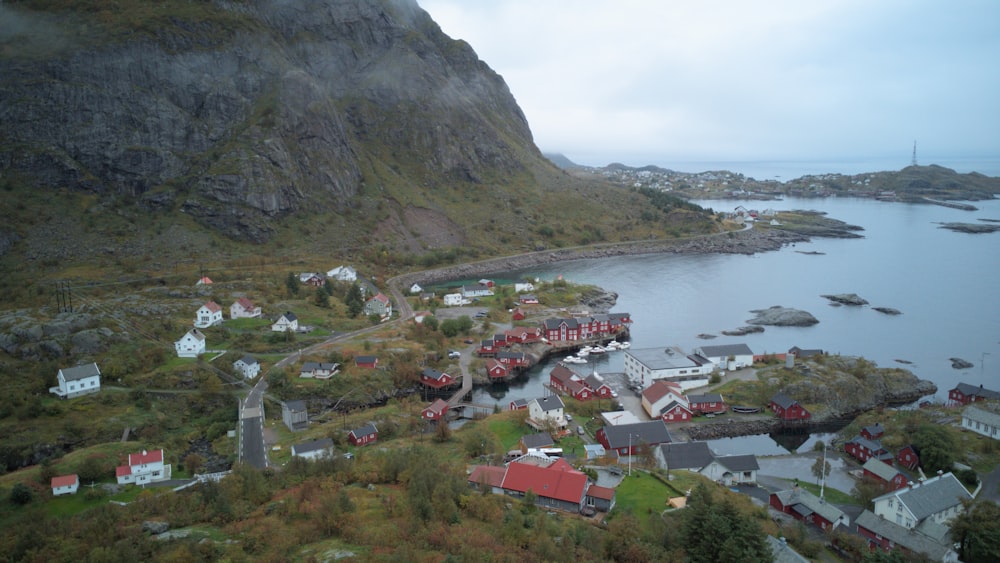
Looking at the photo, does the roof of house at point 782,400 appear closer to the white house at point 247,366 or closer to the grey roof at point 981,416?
the grey roof at point 981,416

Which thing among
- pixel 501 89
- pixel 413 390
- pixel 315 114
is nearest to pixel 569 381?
pixel 413 390

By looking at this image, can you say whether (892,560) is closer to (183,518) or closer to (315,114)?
(183,518)

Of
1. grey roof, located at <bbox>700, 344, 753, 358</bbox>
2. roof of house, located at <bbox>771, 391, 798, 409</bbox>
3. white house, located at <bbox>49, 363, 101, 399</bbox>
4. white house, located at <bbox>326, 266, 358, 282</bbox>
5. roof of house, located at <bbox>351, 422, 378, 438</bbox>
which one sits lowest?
roof of house, located at <bbox>771, 391, 798, 409</bbox>

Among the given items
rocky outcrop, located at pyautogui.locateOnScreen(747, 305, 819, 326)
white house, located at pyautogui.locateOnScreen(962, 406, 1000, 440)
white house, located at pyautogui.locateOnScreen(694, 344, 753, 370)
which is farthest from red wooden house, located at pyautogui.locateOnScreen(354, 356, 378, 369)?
rocky outcrop, located at pyautogui.locateOnScreen(747, 305, 819, 326)

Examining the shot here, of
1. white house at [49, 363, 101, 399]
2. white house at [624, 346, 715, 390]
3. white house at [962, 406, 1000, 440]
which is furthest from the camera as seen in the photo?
white house at [624, 346, 715, 390]

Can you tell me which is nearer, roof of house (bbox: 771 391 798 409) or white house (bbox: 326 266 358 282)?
roof of house (bbox: 771 391 798 409)

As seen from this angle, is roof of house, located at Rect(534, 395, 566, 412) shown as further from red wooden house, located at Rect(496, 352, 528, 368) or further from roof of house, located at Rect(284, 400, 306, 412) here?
roof of house, located at Rect(284, 400, 306, 412)
